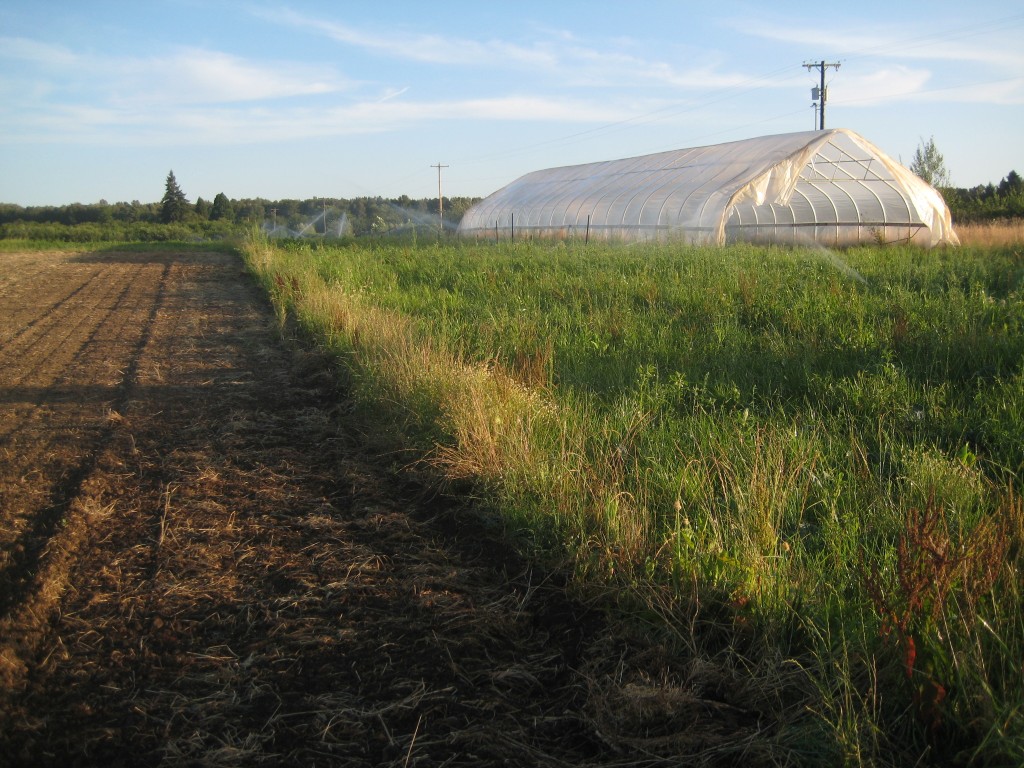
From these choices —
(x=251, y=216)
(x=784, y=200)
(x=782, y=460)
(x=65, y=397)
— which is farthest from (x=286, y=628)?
(x=251, y=216)

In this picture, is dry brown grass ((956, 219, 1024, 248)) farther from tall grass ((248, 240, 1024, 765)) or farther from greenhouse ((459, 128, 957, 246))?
tall grass ((248, 240, 1024, 765))

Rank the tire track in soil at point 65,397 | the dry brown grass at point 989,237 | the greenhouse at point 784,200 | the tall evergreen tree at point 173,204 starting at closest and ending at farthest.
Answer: the tire track in soil at point 65,397 → the dry brown grass at point 989,237 → the greenhouse at point 784,200 → the tall evergreen tree at point 173,204

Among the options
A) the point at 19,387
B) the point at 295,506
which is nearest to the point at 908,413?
the point at 295,506

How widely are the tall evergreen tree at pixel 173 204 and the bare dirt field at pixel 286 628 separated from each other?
69359mm

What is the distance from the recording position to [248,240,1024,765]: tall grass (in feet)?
8.75

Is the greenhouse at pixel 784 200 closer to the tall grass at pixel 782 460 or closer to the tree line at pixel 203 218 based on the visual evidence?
the tall grass at pixel 782 460

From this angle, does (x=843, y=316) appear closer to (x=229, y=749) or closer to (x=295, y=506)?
(x=295, y=506)

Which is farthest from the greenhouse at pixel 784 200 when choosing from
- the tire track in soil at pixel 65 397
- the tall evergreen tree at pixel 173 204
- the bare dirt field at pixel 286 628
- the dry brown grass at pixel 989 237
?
the tall evergreen tree at pixel 173 204

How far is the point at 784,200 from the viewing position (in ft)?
71.1

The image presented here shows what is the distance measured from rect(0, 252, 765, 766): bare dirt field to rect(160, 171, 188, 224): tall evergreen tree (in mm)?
69359

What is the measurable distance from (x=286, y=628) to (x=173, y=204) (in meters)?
79.1

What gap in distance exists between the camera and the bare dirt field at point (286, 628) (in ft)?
8.75

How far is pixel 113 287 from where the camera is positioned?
18.3 meters

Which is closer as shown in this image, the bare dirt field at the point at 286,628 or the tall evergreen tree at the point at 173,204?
the bare dirt field at the point at 286,628
